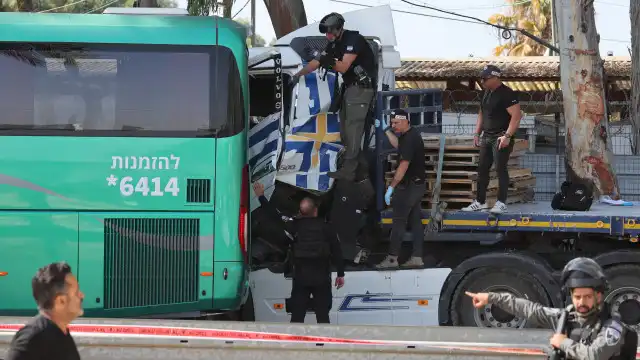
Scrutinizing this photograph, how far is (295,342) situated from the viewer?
28.3 ft

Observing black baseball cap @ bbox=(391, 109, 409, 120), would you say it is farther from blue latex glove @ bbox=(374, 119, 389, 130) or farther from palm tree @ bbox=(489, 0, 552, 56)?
palm tree @ bbox=(489, 0, 552, 56)

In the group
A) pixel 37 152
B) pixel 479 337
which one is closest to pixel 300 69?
pixel 37 152

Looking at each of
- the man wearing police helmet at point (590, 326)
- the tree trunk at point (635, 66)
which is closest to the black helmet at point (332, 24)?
the man wearing police helmet at point (590, 326)

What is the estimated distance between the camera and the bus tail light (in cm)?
1019

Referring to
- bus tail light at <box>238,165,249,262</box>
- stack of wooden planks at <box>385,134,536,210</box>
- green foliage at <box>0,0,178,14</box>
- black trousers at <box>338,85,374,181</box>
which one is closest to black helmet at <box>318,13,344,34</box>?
black trousers at <box>338,85,374,181</box>

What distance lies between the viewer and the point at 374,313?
36.3ft

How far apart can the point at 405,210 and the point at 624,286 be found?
2.38 meters

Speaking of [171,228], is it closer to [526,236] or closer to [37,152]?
[37,152]

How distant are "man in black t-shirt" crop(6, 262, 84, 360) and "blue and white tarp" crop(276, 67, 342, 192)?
5.77m

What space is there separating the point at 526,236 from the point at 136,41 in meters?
4.62

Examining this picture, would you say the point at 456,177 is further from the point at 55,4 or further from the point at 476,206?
the point at 55,4

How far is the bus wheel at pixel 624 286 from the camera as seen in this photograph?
10.6m

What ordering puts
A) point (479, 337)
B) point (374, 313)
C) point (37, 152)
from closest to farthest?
1. point (479, 337)
2. point (37, 152)
3. point (374, 313)

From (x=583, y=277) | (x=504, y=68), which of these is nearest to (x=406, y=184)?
(x=583, y=277)
